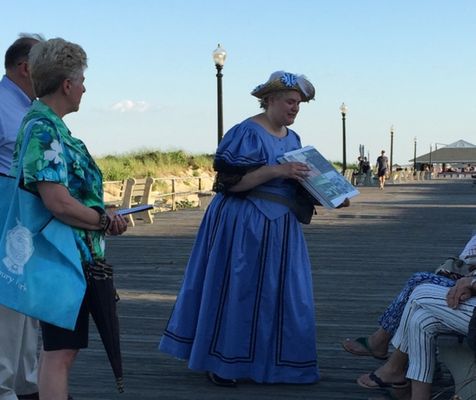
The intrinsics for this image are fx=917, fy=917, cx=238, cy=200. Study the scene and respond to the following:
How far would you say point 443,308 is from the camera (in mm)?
3619

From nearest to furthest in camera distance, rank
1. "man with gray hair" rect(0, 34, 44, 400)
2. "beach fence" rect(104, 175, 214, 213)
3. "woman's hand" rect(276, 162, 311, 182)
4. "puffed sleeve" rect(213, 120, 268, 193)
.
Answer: "man with gray hair" rect(0, 34, 44, 400) → "woman's hand" rect(276, 162, 311, 182) → "puffed sleeve" rect(213, 120, 268, 193) → "beach fence" rect(104, 175, 214, 213)

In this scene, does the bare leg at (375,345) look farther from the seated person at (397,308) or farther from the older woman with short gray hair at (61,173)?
the older woman with short gray hair at (61,173)

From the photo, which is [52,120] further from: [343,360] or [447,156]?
[447,156]

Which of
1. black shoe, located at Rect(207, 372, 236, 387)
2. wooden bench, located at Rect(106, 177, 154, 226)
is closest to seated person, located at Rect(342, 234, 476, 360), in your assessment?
black shoe, located at Rect(207, 372, 236, 387)

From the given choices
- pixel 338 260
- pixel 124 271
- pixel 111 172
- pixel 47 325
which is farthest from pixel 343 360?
pixel 111 172

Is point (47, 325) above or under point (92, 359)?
above

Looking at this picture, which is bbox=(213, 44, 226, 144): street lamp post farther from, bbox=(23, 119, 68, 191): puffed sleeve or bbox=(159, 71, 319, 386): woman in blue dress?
bbox=(23, 119, 68, 191): puffed sleeve

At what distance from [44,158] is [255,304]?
187 centimetres

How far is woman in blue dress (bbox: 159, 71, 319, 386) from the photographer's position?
4.38m

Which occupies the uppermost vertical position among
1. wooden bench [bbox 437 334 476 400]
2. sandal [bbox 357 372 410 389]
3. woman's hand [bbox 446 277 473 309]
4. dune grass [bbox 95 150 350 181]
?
dune grass [bbox 95 150 350 181]

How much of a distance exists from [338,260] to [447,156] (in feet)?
373

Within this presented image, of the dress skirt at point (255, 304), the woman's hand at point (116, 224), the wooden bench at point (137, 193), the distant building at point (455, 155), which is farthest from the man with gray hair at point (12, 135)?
the distant building at point (455, 155)

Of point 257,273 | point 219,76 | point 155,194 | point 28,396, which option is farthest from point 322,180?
point 155,194

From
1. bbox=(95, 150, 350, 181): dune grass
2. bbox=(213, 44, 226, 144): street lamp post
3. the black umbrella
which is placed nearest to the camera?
the black umbrella
